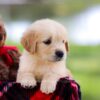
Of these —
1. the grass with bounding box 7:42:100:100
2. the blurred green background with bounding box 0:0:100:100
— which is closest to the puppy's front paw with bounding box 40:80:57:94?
the grass with bounding box 7:42:100:100

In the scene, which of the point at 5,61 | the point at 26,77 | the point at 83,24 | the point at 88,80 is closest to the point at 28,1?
the point at 83,24

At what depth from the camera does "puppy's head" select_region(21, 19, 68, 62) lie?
46.7 inches

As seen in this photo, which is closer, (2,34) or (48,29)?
(48,29)

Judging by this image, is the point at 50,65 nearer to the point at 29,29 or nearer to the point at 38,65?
the point at 38,65

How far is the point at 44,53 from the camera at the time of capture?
47.3 inches

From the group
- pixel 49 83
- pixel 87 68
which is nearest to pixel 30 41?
pixel 49 83

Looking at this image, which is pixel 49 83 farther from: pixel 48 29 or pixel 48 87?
pixel 48 29

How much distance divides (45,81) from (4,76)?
252mm

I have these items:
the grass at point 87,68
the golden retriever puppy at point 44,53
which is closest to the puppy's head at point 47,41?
the golden retriever puppy at point 44,53

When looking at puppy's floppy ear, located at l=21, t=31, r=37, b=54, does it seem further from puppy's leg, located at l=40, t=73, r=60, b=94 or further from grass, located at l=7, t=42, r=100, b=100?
grass, located at l=7, t=42, r=100, b=100

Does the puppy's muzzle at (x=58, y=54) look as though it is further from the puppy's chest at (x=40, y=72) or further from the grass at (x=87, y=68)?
the grass at (x=87, y=68)

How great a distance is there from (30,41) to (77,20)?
6.25ft

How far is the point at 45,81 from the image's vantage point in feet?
3.75

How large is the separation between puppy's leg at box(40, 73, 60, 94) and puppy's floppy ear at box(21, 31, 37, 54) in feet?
0.35
